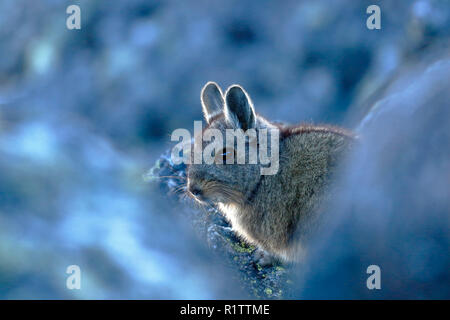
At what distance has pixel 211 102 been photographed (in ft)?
7.66

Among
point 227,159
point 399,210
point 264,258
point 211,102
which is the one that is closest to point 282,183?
point 227,159

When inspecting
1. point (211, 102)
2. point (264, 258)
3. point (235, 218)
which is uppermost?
point (211, 102)

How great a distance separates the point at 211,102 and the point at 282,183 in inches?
23.2

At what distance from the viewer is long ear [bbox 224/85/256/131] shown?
1967 millimetres

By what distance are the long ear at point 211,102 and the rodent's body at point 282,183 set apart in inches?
0.8

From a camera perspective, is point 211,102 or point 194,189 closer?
point 194,189

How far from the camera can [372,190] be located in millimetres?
1205

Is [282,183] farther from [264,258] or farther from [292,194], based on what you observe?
[264,258]

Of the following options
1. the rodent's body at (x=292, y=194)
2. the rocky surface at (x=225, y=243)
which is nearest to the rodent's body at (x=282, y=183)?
the rodent's body at (x=292, y=194)

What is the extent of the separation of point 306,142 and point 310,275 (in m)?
1.05

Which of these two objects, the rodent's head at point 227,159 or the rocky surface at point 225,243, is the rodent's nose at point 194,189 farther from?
the rocky surface at point 225,243

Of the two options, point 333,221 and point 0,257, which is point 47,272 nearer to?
point 0,257

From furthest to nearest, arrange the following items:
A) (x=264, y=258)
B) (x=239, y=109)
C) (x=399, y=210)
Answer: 1. (x=264, y=258)
2. (x=239, y=109)
3. (x=399, y=210)
